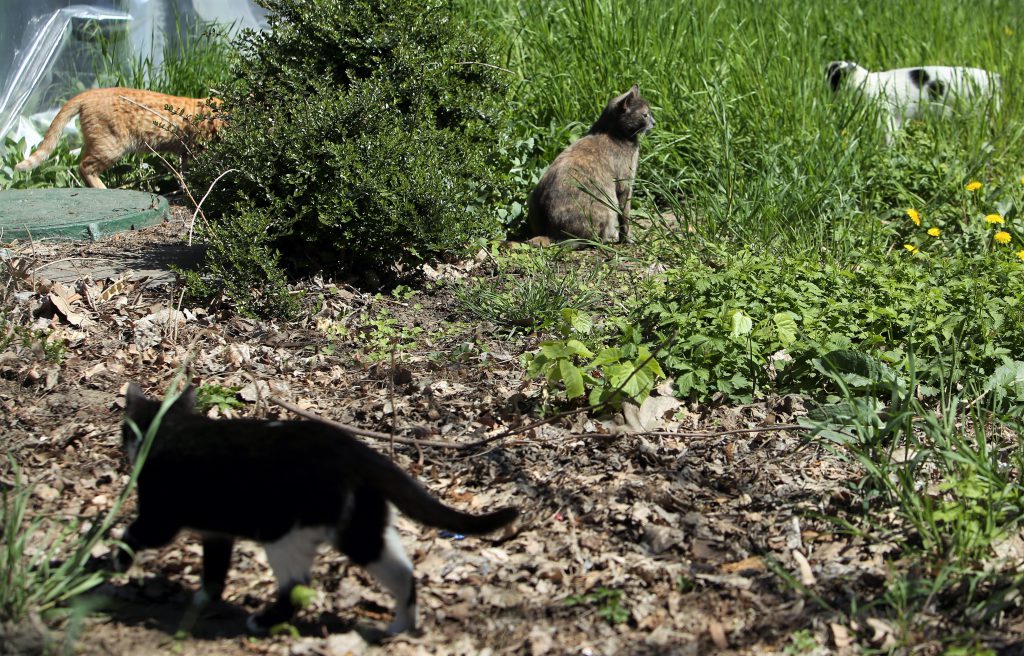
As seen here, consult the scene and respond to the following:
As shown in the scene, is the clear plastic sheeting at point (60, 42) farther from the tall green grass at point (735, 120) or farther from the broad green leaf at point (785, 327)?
the broad green leaf at point (785, 327)

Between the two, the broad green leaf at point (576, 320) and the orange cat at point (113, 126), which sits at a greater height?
the orange cat at point (113, 126)

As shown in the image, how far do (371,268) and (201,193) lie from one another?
3.32 feet

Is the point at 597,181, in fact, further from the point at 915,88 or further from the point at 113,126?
the point at 915,88

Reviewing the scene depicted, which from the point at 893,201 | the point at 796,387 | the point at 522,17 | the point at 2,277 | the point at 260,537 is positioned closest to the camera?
the point at 260,537

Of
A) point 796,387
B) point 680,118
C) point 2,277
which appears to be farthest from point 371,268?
point 680,118

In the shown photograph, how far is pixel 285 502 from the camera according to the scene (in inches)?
93.6

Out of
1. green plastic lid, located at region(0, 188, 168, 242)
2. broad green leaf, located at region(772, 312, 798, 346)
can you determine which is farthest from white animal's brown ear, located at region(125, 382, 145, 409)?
green plastic lid, located at region(0, 188, 168, 242)

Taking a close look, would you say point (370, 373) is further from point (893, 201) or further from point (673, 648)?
point (893, 201)

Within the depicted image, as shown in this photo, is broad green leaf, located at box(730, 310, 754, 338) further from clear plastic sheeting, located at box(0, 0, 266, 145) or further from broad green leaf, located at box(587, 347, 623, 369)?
clear plastic sheeting, located at box(0, 0, 266, 145)

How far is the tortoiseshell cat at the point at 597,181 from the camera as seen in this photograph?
6168 mm

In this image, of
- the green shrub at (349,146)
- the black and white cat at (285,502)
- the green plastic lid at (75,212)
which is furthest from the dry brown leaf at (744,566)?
the green plastic lid at (75,212)

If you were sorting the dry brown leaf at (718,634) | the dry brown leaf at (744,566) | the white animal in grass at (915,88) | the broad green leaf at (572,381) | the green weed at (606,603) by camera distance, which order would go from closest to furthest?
the dry brown leaf at (718,634), the green weed at (606,603), the dry brown leaf at (744,566), the broad green leaf at (572,381), the white animal in grass at (915,88)

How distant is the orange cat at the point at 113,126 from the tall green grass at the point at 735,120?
252 cm

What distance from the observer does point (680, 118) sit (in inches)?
280
